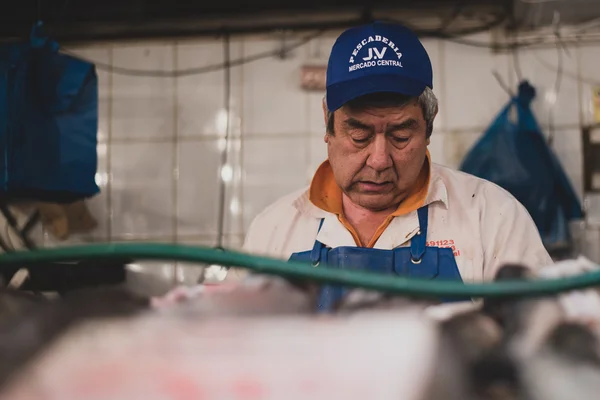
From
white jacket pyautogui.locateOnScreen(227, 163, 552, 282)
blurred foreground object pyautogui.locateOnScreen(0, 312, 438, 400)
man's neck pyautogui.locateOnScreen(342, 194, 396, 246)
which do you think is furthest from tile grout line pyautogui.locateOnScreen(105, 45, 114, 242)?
blurred foreground object pyautogui.locateOnScreen(0, 312, 438, 400)

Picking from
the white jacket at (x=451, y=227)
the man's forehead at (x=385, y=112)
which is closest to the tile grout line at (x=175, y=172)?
the white jacket at (x=451, y=227)

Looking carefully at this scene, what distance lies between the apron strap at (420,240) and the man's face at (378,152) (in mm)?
61

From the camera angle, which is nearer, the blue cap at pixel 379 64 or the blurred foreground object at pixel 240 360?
the blurred foreground object at pixel 240 360

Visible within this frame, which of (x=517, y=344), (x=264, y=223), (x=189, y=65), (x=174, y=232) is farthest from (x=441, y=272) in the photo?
(x=189, y=65)

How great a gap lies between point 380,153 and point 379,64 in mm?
176

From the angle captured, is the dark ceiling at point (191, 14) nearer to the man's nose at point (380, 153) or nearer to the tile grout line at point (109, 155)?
the tile grout line at point (109, 155)

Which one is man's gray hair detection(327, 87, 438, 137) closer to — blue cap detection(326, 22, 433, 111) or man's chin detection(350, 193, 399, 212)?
blue cap detection(326, 22, 433, 111)

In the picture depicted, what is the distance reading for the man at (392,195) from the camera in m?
0.98

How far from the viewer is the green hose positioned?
1.12 feet

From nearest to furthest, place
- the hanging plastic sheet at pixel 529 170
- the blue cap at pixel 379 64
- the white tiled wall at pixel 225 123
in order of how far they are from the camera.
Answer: the blue cap at pixel 379 64 → the hanging plastic sheet at pixel 529 170 → the white tiled wall at pixel 225 123

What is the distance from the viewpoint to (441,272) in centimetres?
97

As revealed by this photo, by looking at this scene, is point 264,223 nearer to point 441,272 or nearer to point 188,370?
point 441,272

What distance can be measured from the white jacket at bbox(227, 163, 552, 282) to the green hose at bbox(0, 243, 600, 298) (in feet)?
2.12

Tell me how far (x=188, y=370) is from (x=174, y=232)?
1.61 metres
